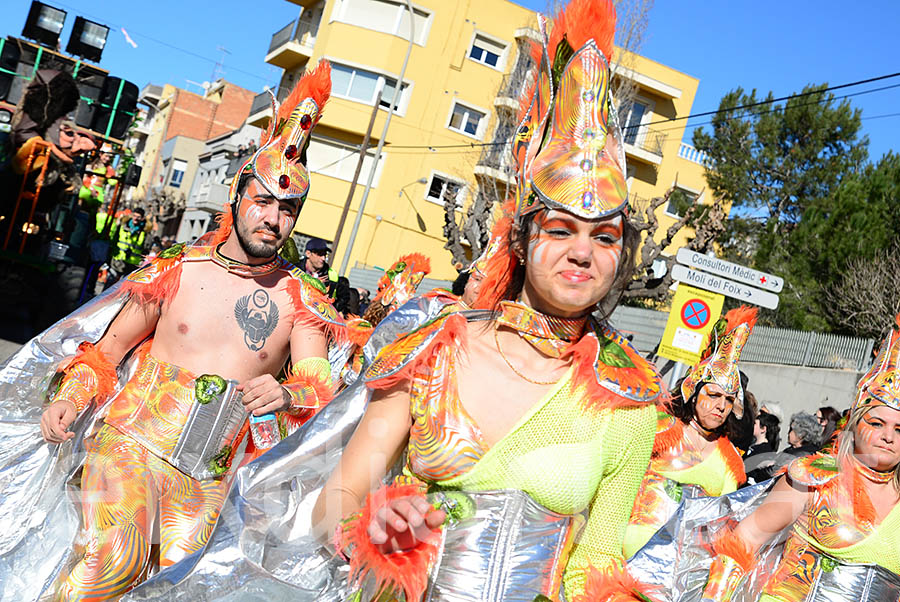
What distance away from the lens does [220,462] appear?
3883 millimetres

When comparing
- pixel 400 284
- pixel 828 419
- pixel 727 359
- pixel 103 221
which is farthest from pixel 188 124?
pixel 727 359

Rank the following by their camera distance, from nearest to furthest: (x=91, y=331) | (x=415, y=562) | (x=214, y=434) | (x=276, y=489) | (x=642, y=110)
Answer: (x=415, y=562)
(x=276, y=489)
(x=214, y=434)
(x=91, y=331)
(x=642, y=110)

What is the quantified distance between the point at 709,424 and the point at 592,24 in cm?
391

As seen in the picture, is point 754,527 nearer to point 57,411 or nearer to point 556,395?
point 556,395

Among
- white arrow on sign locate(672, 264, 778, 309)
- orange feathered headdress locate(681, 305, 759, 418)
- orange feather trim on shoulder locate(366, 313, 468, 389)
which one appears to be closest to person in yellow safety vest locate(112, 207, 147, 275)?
white arrow on sign locate(672, 264, 778, 309)

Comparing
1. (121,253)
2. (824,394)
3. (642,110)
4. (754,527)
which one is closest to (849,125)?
(642,110)

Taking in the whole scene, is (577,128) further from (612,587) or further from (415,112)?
(415,112)

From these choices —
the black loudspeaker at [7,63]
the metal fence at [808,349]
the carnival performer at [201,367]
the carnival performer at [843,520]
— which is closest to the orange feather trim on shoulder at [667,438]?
the carnival performer at [843,520]

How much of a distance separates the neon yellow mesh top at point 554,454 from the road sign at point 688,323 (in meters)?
7.28

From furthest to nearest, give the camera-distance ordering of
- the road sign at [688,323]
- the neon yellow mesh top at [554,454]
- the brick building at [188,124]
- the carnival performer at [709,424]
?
1. the brick building at [188,124]
2. the road sign at [688,323]
3. the carnival performer at [709,424]
4. the neon yellow mesh top at [554,454]

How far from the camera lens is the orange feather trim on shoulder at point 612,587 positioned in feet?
7.76

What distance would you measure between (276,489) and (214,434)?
1.22m

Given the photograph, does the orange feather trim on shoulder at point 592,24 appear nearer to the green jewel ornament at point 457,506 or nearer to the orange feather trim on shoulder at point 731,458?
the green jewel ornament at point 457,506

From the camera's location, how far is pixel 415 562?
2266 mm
